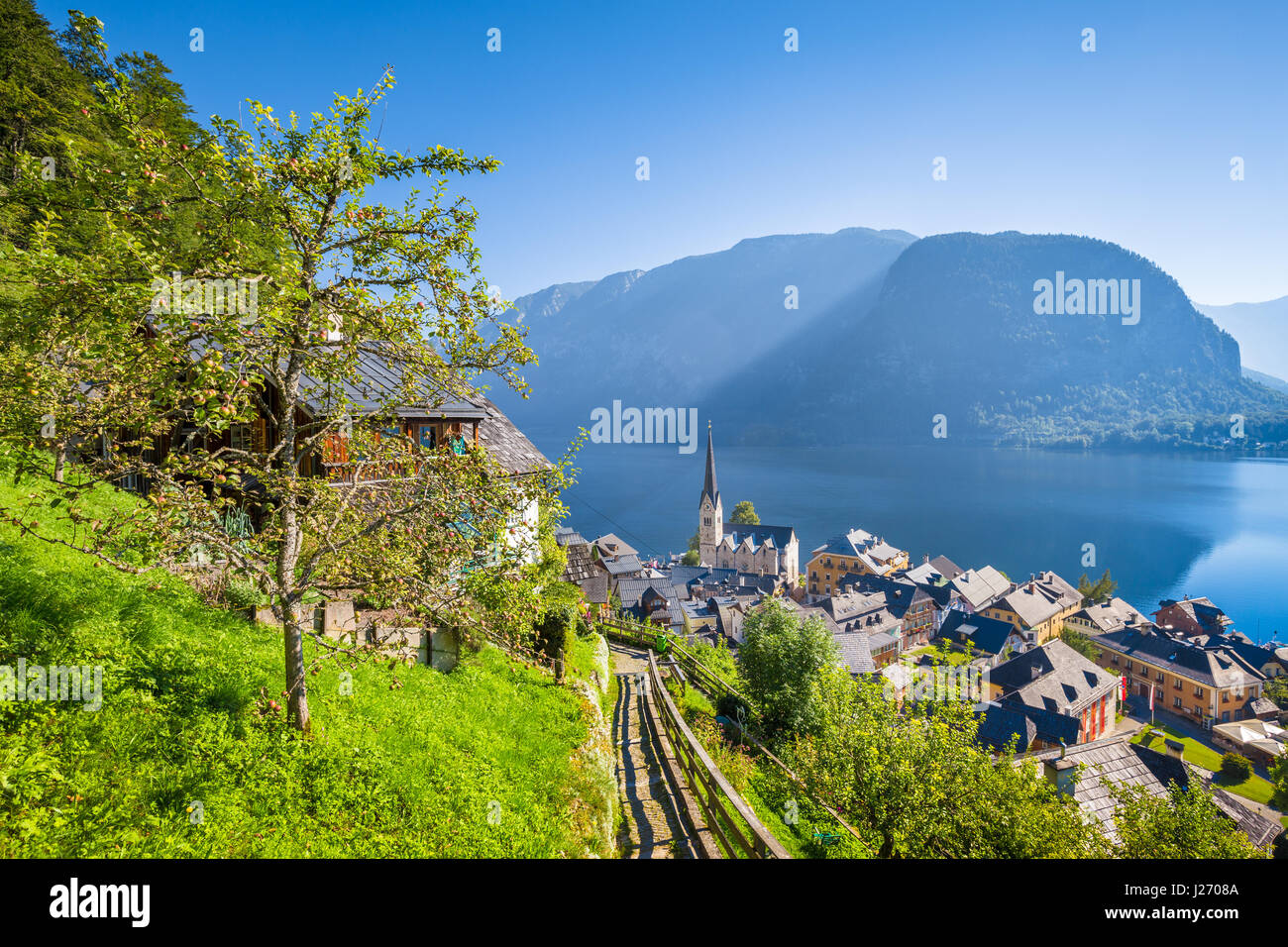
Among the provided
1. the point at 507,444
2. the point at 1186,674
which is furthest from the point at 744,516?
the point at 507,444

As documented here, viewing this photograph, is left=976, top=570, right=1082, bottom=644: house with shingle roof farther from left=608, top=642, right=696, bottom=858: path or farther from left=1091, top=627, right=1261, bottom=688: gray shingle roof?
left=608, top=642, right=696, bottom=858: path

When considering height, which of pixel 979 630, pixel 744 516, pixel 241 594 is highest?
pixel 241 594

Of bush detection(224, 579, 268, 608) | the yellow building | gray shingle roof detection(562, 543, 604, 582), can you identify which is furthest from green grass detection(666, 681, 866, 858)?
the yellow building

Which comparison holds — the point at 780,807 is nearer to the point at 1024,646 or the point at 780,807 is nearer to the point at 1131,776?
the point at 1131,776

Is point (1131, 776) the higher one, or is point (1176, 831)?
point (1176, 831)
